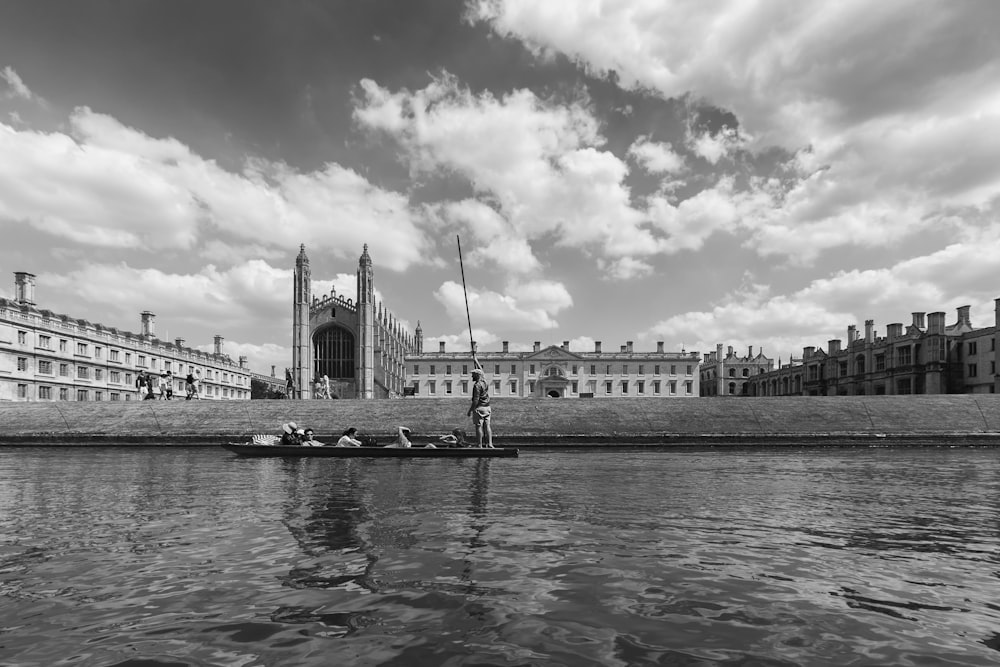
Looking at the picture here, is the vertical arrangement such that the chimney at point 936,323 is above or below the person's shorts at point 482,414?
above

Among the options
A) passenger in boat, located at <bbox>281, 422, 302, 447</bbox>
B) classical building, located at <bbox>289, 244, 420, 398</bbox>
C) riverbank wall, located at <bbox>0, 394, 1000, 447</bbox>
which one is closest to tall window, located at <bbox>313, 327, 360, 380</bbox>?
classical building, located at <bbox>289, 244, 420, 398</bbox>

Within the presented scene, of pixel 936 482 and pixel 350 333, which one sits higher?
pixel 350 333

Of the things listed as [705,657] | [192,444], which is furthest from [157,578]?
[192,444]

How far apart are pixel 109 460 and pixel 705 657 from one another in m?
25.8

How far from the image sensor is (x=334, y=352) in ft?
285

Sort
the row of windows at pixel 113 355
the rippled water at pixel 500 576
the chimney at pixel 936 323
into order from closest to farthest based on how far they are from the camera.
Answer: the rippled water at pixel 500 576 → the row of windows at pixel 113 355 → the chimney at pixel 936 323

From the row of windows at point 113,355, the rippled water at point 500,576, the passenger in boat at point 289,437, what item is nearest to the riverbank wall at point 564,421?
the passenger in boat at point 289,437

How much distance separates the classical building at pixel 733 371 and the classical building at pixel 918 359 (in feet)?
120

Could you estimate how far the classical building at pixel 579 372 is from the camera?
110 m

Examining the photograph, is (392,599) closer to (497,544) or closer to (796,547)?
(497,544)

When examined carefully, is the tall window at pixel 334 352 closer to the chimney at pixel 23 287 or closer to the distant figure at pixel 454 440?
the chimney at pixel 23 287

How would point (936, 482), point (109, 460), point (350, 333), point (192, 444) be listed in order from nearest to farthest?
point (936, 482) < point (109, 460) < point (192, 444) < point (350, 333)

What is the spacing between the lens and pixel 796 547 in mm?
8469

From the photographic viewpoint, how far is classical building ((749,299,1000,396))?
6756 cm
